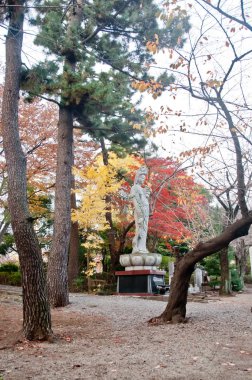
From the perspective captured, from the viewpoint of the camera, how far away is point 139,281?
45.4ft

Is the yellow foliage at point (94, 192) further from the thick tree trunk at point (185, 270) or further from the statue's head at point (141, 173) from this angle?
the thick tree trunk at point (185, 270)

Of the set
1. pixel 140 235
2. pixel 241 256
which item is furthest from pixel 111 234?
pixel 241 256

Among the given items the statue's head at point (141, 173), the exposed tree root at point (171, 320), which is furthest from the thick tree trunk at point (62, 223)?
the statue's head at point (141, 173)

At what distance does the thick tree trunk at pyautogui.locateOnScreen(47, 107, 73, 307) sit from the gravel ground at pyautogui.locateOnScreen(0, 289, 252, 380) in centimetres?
166

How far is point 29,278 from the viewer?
566 centimetres

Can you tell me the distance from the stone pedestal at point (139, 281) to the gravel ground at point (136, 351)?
5.85 m

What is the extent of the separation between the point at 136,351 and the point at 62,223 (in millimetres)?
Result: 5143

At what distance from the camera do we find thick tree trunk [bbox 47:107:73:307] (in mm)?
9398

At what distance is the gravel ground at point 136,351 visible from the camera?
3.88 meters

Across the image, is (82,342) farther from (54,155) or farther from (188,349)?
(54,155)

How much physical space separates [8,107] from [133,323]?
14.6 ft

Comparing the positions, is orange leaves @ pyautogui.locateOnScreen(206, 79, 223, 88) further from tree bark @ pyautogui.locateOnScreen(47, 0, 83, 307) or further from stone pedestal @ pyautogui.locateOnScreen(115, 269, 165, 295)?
stone pedestal @ pyautogui.locateOnScreen(115, 269, 165, 295)

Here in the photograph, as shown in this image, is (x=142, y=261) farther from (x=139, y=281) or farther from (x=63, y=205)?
(x=63, y=205)

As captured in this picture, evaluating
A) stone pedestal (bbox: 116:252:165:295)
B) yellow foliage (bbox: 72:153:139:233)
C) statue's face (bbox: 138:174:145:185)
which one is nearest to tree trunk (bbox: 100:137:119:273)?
yellow foliage (bbox: 72:153:139:233)
